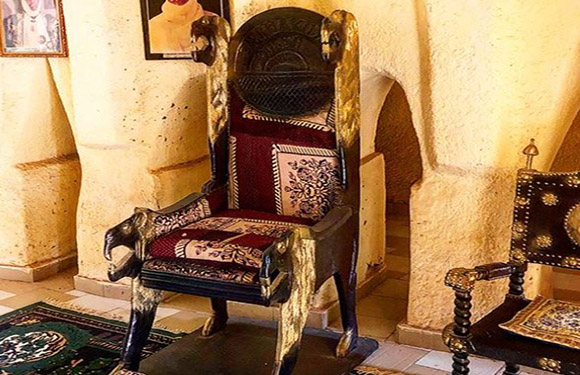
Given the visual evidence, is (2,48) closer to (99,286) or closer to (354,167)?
(99,286)

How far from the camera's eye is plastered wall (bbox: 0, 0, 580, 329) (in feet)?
10.4

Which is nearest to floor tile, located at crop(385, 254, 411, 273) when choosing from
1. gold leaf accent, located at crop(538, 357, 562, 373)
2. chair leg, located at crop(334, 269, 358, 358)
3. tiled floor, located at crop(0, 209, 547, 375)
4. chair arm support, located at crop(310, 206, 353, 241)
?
tiled floor, located at crop(0, 209, 547, 375)

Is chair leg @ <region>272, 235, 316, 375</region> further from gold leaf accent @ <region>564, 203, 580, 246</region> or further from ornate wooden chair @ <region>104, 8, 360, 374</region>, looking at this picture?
gold leaf accent @ <region>564, 203, 580, 246</region>

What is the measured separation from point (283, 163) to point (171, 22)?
44.8 inches

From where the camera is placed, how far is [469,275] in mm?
2609

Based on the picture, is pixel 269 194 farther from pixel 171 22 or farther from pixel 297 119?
pixel 171 22

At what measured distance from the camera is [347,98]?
3.28 metres

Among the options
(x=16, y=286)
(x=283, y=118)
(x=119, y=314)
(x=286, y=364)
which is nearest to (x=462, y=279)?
(x=286, y=364)

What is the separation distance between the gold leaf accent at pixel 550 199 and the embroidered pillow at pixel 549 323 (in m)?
0.36

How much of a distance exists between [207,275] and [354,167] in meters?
0.84

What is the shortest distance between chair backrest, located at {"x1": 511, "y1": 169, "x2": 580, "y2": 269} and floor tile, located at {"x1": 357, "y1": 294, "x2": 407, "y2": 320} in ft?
4.12

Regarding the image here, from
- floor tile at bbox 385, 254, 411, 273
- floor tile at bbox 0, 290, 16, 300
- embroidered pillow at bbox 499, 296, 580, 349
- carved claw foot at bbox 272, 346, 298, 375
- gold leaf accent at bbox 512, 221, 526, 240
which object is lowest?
floor tile at bbox 385, 254, 411, 273

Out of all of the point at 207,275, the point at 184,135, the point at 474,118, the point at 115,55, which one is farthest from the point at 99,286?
the point at 474,118

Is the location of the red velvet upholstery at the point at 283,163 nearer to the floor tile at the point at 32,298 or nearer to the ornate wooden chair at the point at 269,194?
→ the ornate wooden chair at the point at 269,194
